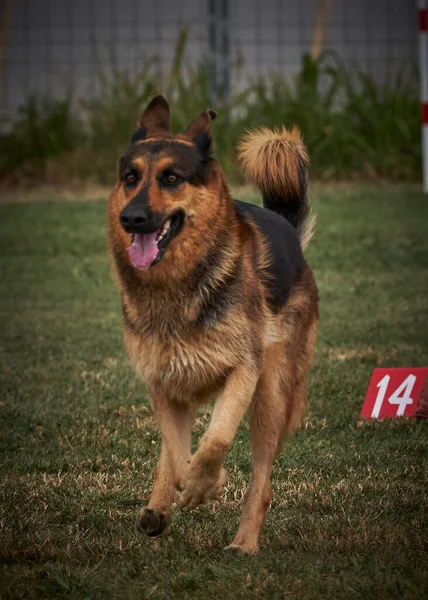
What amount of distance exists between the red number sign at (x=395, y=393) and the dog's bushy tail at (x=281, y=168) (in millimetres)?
993

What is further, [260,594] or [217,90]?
[217,90]

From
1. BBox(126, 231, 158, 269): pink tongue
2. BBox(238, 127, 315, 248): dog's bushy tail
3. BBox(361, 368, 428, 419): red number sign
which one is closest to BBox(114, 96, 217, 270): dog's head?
BBox(126, 231, 158, 269): pink tongue

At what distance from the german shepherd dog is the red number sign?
142 centimetres

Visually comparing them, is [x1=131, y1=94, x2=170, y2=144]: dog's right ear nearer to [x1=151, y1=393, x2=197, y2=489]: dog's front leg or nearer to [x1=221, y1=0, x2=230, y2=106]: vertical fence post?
[x1=151, y1=393, x2=197, y2=489]: dog's front leg

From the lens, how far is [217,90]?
13.9 metres

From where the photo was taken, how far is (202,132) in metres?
4.12

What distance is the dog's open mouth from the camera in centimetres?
386

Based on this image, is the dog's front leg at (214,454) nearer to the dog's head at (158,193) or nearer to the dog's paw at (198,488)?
the dog's paw at (198,488)

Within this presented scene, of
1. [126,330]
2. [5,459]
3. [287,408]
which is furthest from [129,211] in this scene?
[5,459]

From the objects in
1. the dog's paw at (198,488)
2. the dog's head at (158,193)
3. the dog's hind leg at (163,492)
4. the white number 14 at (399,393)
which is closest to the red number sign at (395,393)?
the white number 14 at (399,393)

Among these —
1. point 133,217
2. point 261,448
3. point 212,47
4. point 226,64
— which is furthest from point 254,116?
point 133,217

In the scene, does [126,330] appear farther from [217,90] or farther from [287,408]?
[217,90]

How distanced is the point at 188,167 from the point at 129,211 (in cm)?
31

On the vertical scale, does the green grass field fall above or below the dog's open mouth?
below
